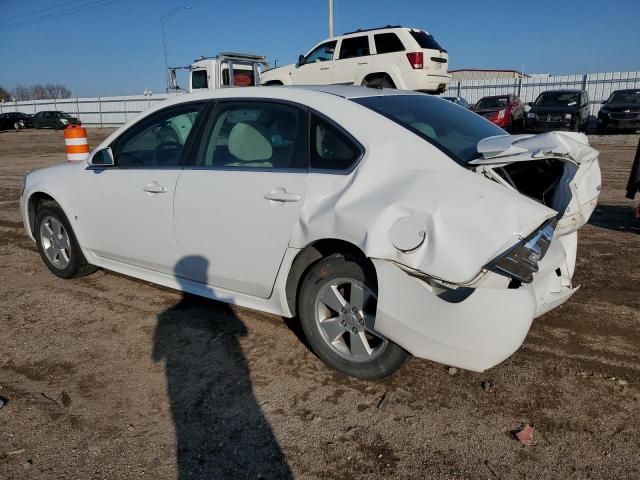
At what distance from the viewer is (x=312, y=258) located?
9.56 feet

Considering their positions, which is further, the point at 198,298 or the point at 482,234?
the point at 198,298

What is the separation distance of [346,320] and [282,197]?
0.80 metres

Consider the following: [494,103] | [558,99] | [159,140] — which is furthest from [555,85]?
[159,140]

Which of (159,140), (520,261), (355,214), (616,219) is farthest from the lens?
(616,219)

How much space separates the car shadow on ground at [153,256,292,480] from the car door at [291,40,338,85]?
37.1 ft

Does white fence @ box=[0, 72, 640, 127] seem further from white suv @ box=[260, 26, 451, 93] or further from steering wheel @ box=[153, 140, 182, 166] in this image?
steering wheel @ box=[153, 140, 182, 166]

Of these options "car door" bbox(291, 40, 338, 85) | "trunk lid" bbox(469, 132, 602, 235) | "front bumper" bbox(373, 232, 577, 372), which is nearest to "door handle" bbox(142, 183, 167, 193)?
"front bumper" bbox(373, 232, 577, 372)

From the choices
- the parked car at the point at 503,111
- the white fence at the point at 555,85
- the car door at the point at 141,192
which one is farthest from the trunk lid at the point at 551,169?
the white fence at the point at 555,85

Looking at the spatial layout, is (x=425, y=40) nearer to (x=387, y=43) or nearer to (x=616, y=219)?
(x=387, y=43)

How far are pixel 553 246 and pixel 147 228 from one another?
2.72 meters

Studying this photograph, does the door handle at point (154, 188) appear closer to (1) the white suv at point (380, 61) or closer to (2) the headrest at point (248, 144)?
(2) the headrest at point (248, 144)

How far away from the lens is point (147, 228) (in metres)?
3.71

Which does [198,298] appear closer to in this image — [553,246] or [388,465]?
[388,465]

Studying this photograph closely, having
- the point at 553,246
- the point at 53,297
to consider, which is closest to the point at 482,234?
the point at 553,246
